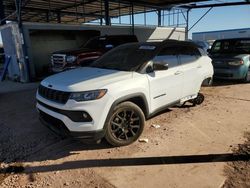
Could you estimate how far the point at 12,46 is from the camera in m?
11.7

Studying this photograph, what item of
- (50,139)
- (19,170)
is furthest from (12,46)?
(19,170)

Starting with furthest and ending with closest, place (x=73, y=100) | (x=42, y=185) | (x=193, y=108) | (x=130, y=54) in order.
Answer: (x=193, y=108) < (x=130, y=54) < (x=73, y=100) < (x=42, y=185)

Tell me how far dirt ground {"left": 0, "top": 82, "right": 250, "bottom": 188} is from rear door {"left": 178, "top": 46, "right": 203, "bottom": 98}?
0.64 m

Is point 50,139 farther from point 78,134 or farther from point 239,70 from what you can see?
point 239,70

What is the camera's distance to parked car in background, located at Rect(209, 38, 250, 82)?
27.9 ft

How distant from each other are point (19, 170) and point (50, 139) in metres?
1.01

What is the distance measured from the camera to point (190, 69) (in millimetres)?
5309

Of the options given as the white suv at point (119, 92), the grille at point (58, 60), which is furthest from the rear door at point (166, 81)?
the grille at point (58, 60)

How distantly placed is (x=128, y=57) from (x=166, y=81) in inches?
35.0

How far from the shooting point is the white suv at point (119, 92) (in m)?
3.51

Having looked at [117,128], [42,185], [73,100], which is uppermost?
[73,100]

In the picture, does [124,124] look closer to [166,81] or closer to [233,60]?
[166,81]

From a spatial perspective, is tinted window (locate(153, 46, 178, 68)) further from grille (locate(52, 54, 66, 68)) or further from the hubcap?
grille (locate(52, 54, 66, 68))

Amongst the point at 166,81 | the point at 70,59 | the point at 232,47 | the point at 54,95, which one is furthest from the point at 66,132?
the point at 232,47
